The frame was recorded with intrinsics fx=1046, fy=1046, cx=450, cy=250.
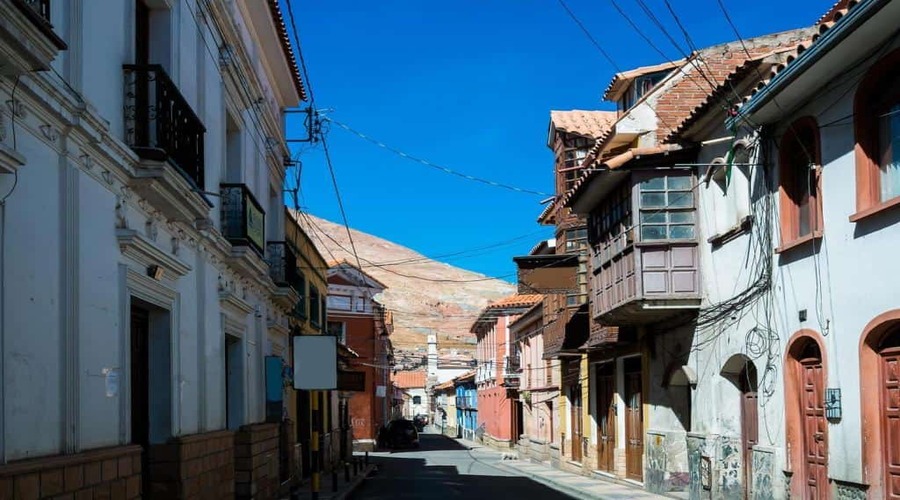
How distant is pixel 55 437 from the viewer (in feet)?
24.5

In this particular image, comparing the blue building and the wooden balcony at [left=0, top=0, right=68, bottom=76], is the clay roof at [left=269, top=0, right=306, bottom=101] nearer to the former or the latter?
the wooden balcony at [left=0, top=0, right=68, bottom=76]

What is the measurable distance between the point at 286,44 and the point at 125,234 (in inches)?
403

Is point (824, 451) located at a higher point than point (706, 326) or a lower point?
lower

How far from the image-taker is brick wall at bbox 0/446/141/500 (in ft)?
20.9

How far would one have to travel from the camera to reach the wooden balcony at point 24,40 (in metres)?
5.65

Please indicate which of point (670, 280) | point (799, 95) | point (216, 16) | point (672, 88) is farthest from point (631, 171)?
point (216, 16)

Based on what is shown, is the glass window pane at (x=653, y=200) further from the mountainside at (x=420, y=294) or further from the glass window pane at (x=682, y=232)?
the mountainside at (x=420, y=294)

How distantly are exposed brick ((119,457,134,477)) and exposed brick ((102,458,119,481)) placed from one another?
0.12m

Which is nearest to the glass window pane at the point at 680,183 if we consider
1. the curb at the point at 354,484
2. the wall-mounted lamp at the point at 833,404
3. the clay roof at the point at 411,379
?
the wall-mounted lamp at the point at 833,404

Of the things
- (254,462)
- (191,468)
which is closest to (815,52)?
(191,468)

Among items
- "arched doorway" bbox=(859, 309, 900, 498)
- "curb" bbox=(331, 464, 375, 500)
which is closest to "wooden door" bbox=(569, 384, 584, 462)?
"curb" bbox=(331, 464, 375, 500)

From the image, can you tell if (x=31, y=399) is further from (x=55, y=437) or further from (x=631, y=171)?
(x=631, y=171)

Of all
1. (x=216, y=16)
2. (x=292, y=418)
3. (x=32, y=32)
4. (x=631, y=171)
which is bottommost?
(x=292, y=418)

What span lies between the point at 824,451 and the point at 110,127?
372 inches
